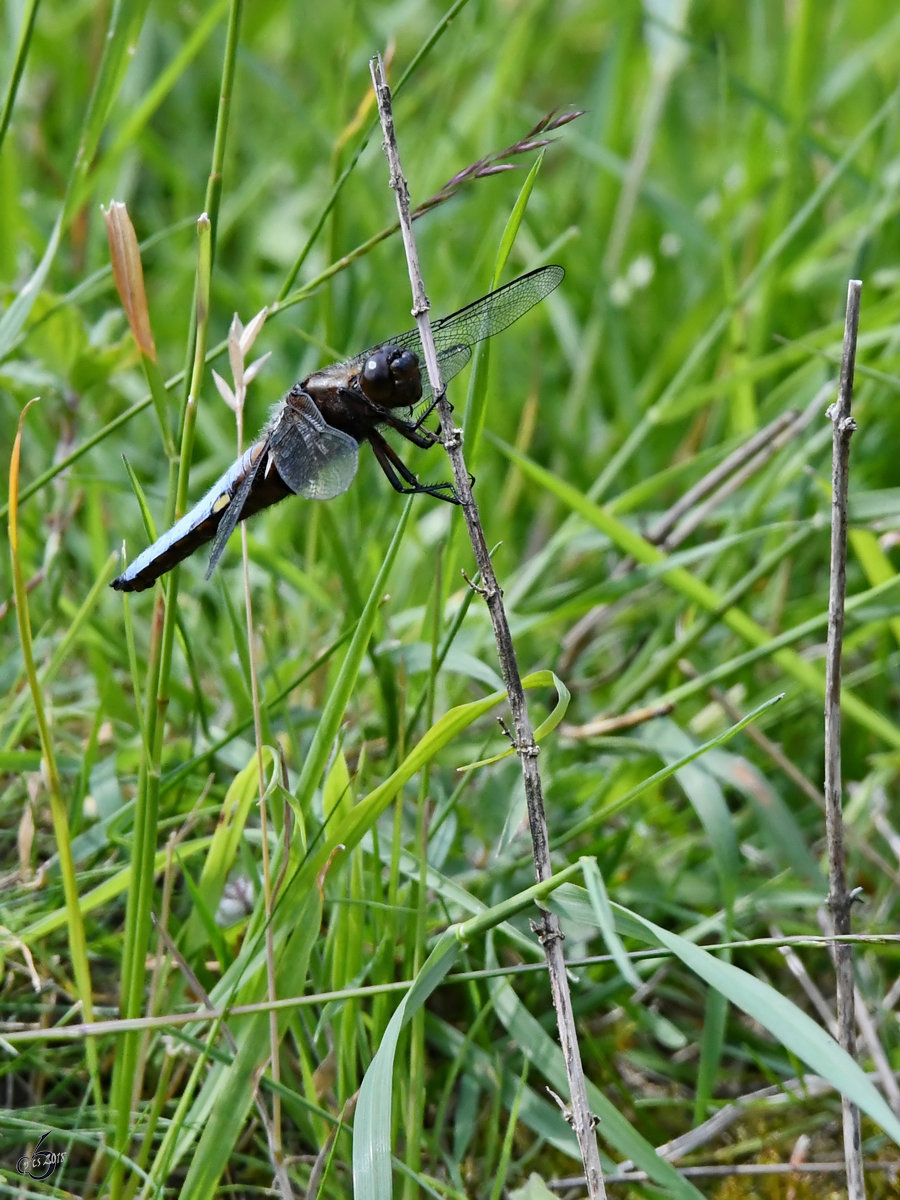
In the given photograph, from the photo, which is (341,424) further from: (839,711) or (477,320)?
(839,711)

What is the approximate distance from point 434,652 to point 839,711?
542 mm

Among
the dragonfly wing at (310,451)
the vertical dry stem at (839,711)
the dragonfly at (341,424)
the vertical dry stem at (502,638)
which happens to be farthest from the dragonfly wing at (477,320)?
the vertical dry stem at (839,711)

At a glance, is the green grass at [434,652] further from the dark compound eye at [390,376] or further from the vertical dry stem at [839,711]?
the vertical dry stem at [839,711]

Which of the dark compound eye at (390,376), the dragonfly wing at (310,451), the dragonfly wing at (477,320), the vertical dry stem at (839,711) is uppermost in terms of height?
the dragonfly wing at (477,320)

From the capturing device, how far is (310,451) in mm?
2018

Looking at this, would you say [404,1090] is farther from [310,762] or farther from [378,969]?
[310,762]

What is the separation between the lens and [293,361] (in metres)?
3.26

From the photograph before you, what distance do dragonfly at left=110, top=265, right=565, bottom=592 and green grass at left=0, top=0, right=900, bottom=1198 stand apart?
0.10 meters

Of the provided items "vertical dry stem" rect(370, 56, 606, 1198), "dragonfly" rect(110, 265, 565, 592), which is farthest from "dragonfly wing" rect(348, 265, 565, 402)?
"vertical dry stem" rect(370, 56, 606, 1198)

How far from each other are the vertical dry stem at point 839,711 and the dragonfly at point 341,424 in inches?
24.0

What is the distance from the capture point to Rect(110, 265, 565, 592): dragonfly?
1.94m

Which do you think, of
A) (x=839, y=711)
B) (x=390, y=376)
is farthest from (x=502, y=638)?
(x=390, y=376)

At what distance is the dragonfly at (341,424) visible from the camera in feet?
6.37

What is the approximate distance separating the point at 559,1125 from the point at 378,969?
1.16 feet
